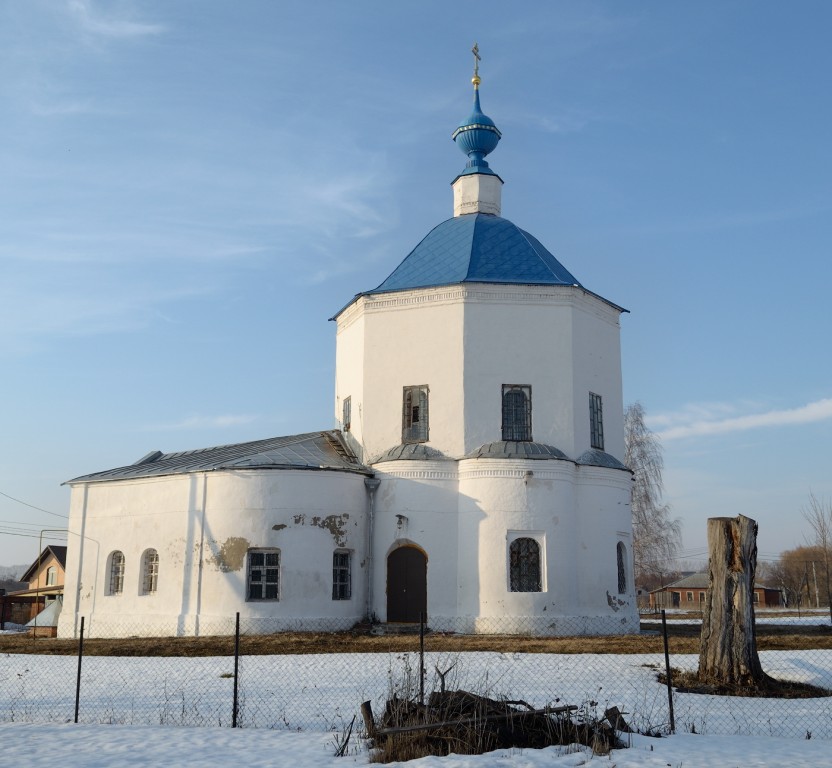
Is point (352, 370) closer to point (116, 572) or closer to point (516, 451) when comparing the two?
point (516, 451)

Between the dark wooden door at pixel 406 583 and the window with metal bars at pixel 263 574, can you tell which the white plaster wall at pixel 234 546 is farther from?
the dark wooden door at pixel 406 583

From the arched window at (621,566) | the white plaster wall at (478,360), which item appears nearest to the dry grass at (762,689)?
the arched window at (621,566)

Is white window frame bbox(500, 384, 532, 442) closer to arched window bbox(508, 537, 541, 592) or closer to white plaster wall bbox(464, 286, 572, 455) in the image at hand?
white plaster wall bbox(464, 286, 572, 455)

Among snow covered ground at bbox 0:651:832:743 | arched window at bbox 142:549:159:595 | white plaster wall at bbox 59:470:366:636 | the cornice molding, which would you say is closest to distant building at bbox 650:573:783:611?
the cornice molding

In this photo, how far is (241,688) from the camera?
13.4 metres

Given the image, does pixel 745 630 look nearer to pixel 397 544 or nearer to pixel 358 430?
pixel 397 544

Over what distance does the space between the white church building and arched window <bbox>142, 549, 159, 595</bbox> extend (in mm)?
75

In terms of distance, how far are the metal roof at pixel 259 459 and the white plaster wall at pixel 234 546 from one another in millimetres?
249

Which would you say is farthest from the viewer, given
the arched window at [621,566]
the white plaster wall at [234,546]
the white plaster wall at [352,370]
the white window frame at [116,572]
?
the white plaster wall at [352,370]

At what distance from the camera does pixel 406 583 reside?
76.8 feet

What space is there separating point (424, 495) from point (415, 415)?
94.9 inches

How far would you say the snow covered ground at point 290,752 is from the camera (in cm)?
866

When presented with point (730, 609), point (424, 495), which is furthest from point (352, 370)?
point (730, 609)

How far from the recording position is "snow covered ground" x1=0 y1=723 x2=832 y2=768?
8.66 meters
